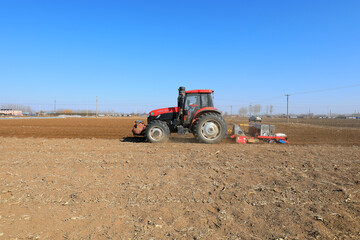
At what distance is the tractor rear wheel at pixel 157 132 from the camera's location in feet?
29.3

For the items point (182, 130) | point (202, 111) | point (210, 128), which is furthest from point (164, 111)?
point (210, 128)

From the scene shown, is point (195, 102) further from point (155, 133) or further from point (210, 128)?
point (155, 133)

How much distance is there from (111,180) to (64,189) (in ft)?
2.68

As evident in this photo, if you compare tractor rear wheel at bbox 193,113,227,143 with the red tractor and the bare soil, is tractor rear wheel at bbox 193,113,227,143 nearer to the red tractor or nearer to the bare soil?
the red tractor

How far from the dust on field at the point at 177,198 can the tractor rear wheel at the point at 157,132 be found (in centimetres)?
300

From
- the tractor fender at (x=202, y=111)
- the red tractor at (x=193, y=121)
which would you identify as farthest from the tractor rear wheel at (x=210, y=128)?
the tractor fender at (x=202, y=111)

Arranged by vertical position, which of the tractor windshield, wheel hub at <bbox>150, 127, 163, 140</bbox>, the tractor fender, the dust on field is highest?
the tractor windshield

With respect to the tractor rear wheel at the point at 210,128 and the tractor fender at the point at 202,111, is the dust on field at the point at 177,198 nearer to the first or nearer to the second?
the tractor rear wheel at the point at 210,128

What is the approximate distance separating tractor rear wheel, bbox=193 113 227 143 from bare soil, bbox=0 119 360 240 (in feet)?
9.87

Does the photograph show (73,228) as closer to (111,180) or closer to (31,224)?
(31,224)

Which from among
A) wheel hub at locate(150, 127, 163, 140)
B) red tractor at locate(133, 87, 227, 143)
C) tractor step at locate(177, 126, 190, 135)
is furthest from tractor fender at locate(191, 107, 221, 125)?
wheel hub at locate(150, 127, 163, 140)

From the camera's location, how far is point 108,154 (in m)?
6.59

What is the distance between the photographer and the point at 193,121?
909cm

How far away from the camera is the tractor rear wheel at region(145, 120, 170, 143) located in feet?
29.3
